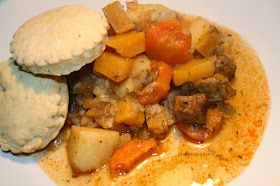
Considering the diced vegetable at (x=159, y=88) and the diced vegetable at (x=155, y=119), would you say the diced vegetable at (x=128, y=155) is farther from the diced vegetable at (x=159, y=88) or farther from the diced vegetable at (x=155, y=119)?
the diced vegetable at (x=159, y=88)

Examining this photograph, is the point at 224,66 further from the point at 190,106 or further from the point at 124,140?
the point at 124,140

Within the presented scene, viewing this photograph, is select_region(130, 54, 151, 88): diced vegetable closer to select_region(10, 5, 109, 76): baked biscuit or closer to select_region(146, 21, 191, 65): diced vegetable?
select_region(146, 21, 191, 65): diced vegetable

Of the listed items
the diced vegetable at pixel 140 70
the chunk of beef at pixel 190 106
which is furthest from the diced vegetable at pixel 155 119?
the diced vegetable at pixel 140 70

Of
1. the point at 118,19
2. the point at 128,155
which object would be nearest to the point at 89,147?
the point at 128,155

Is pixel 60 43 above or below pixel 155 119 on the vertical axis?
above

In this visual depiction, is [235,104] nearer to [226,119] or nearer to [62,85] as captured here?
[226,119]

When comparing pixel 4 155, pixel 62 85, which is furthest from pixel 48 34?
pixel 4 155
